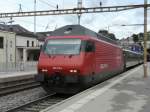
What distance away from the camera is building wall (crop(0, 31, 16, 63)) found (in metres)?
67.9

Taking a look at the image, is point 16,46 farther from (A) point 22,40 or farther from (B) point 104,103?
(B) point 104,103

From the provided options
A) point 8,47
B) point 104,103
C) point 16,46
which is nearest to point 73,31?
point 104,103

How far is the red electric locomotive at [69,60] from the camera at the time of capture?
51.9 ft

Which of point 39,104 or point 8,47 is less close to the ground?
point 8,47

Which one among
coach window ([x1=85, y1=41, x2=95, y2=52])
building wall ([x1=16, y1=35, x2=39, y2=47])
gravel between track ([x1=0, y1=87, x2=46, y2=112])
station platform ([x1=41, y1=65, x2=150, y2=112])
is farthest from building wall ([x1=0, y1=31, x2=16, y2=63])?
station platform ([x1=41, y1=65, x2=150, y2=112])

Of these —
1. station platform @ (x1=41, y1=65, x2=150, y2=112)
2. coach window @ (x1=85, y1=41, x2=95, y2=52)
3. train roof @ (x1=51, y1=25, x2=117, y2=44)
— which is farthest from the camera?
train roof @ (x1=51, y1=25, x2=117, y2=44)

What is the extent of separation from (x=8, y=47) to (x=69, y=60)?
186 ft

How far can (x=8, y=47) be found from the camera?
71.4 meters

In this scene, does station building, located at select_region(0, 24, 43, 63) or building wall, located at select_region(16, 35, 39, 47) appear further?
building wall, located at select_region(16, 35, 39, 47)

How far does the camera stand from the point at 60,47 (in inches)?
661

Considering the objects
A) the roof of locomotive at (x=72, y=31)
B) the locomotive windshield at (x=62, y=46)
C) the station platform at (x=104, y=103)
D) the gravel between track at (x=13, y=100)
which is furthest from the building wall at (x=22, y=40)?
the station platform at (x=104, y=103)

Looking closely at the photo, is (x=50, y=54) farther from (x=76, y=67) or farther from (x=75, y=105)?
(x=75, y=105)

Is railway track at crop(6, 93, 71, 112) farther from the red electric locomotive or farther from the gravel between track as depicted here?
the gravel between track

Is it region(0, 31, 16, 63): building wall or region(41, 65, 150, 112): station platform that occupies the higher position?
region(0, 31, 16, 63): building wall
